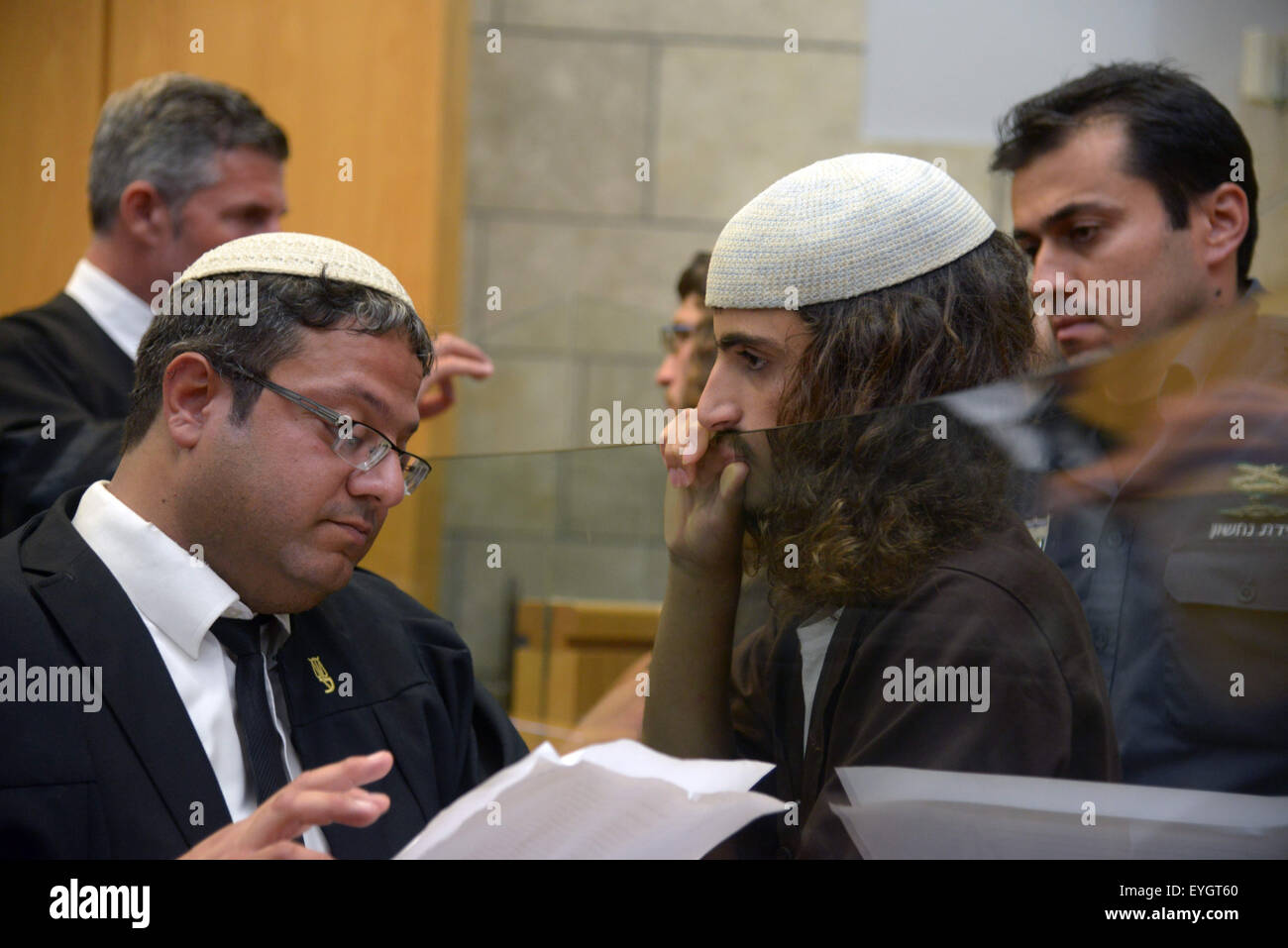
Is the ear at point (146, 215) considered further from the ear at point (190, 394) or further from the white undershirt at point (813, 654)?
the white undershirt at point (813, 654)

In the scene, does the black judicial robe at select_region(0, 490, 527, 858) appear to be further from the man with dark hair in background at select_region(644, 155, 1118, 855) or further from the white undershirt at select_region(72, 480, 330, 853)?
the man with dark hair in background at select_region(644, 155, 1118, 855)

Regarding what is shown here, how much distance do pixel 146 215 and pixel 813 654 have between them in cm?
196

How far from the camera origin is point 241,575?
1.43 meters

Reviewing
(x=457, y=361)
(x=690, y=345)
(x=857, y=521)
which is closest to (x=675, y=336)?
(x=690, y=345)

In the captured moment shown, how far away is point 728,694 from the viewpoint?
4.11ft

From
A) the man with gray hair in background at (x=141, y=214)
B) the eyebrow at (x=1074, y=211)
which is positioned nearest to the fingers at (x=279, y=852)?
the eyebrow at (x=1074, y=211)

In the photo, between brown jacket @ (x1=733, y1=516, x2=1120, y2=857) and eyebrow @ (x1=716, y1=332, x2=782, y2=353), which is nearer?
brown jacket @ (x1=733, y1=516, x2=1120, y2=857)

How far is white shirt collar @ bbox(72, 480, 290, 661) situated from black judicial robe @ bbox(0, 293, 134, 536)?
25.6 inches

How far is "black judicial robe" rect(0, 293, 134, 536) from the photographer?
219cm

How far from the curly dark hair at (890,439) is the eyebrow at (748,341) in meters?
0.04

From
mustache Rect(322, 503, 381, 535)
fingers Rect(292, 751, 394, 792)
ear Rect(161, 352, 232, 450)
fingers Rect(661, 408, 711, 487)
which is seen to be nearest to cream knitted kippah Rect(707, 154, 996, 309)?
fingers Rect(661, 408, 711, 487)

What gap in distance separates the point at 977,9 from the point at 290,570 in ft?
12.5

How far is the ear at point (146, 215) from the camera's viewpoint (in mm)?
2619

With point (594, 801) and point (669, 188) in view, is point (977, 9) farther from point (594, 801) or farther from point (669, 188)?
point (594, 801)
